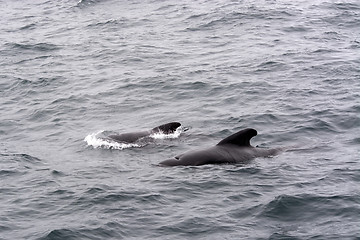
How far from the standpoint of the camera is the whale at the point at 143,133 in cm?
2112

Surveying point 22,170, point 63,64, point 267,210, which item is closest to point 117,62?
point 63,64

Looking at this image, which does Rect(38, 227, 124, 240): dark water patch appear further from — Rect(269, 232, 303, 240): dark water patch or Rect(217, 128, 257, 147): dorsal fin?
Rect(217, 128, 257, 147): dorsal fin

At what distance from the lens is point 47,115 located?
25.4 m

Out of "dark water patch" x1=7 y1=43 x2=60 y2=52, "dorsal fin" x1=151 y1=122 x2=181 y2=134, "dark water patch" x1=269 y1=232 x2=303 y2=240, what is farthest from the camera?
"dark water patch" x1=7 y1=43 x2=60 y2=52

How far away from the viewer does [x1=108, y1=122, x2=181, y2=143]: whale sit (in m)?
21.1

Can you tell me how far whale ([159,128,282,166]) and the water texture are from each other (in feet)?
1.02

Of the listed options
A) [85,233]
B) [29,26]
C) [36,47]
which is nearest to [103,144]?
[85,233]

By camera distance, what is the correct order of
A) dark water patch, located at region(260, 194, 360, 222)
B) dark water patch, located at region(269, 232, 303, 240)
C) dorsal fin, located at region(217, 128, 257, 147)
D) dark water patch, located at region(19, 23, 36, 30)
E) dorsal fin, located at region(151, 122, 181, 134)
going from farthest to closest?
1. dark water patch, located at region(19, 23, 36, 30)
2. dorsal fin, located at region(151, 122, 181, 134)
3. dorsal fin, located at region(217, 128, 257, 147)
4. dark water patch, located at region(260, 194, 360, 222)
5. dark water patch, located at region(269, 232, 303, 240)

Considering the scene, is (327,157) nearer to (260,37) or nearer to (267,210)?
(267,210)

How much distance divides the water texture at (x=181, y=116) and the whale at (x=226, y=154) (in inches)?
12.2

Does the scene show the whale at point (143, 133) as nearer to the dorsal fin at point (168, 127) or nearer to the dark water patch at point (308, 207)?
the dorsal fin at point (168, 127)

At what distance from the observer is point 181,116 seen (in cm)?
2398

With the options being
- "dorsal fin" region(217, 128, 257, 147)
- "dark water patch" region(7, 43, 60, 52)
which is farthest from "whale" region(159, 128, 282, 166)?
"dark water patch" region(7, 43, 60, 52)

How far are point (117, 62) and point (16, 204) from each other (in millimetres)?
16477
